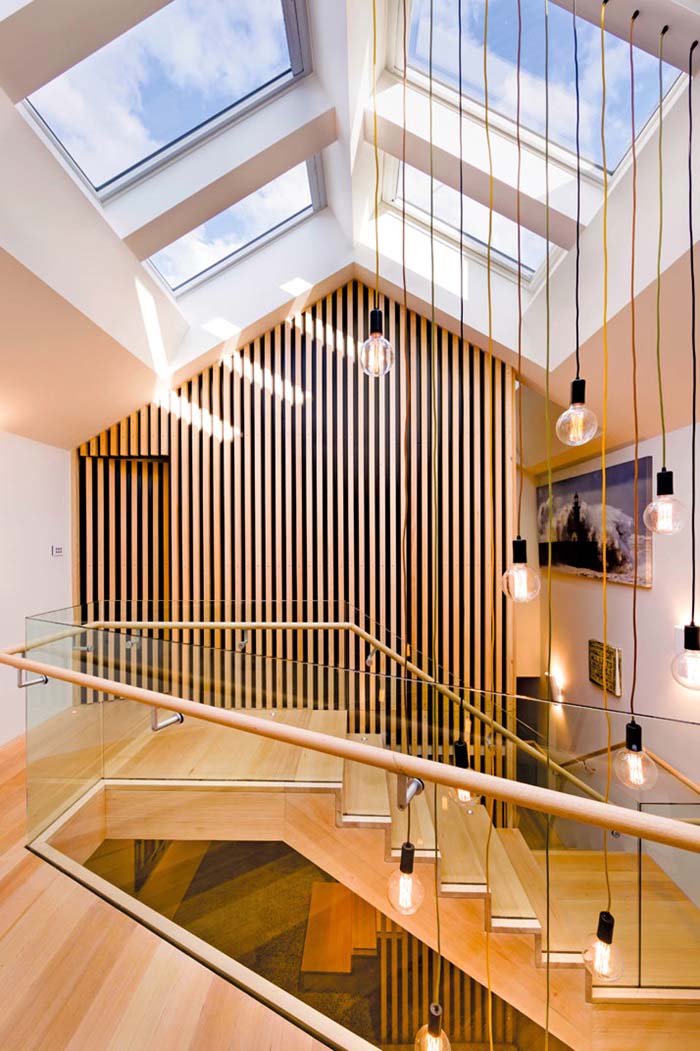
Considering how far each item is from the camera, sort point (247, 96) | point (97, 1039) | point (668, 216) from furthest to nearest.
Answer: point (247, 96), point (668, 216), point (97, 1039)

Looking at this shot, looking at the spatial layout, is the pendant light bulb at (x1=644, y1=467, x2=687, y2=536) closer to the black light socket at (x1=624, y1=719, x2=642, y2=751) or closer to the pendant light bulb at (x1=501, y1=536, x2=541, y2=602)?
the pendant light bulb at (x1=501, y1=536, x2=541, y2=602)

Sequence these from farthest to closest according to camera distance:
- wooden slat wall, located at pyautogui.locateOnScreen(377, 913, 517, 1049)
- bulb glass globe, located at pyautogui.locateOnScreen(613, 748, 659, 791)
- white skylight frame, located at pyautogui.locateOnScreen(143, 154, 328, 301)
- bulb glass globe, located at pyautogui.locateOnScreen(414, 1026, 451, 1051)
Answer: white skylight frame, located at pyautogui.locateOnScreen(143, 154, 328, 301) < bulb glass globe, located at pyautogui.locateOnScreen(613, 748, 659, 791) < wooden slat wall, located at pyautogui.locateOnScreen(377, 913, 517, 1049) < bulb glass globe, located at pyautogui.locateOnScreen(414, 1026, 451, 1051)

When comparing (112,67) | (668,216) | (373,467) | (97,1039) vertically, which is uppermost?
(112,67)

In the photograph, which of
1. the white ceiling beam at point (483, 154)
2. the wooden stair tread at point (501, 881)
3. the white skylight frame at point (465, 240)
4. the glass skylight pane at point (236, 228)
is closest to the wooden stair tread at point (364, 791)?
the wooden stair tread at point (501, 881)

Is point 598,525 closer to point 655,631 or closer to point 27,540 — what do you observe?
point 655,631

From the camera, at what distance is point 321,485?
18.3ft

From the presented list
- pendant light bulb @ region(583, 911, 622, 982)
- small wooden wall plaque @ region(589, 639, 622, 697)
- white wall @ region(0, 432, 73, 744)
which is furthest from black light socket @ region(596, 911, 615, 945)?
white wall @ region(0, 432, 73, 744)

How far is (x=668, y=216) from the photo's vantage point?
2.82 meters

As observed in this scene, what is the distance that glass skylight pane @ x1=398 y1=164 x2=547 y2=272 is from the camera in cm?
448

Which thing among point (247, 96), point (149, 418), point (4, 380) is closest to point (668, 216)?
point (247, 96)

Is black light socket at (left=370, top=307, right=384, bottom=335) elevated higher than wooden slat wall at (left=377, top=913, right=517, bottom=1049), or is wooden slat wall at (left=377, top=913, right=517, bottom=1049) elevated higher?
black light socket at (left=370, top=307, right=384, bottom=335)

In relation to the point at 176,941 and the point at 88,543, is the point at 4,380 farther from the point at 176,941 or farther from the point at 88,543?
the point at 176,941

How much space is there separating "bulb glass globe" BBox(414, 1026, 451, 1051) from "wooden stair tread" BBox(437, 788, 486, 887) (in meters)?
0.43

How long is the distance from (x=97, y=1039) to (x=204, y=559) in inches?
162
